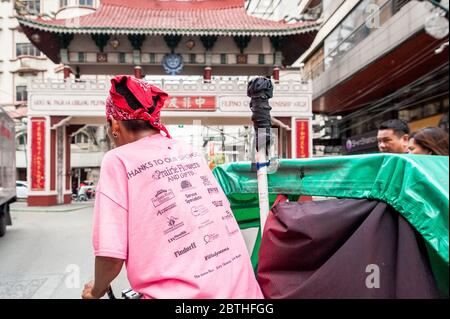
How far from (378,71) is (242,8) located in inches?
598

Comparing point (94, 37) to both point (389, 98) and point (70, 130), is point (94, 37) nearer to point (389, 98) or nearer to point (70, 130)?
point (70, 130)

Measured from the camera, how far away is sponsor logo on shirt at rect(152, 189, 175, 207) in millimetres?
1073

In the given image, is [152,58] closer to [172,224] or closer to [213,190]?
[213,190]

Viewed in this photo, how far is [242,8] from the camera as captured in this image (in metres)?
15.2

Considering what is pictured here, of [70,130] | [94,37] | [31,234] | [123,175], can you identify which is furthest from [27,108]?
[123,175]

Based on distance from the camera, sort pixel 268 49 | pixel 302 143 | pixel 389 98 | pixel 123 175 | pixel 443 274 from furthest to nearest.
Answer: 1. pixel 268 49
2. pixel 302 143
3. pixel 123 175
4. pixel 389 98
5. pixel 443 274

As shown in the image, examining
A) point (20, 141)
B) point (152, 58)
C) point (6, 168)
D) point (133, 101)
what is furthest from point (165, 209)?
point (20, 141)

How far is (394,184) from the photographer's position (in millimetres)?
940

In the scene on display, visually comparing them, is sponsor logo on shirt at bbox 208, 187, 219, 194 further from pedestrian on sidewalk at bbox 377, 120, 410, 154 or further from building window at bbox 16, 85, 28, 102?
building window at bbox 16, 85, 28, 102

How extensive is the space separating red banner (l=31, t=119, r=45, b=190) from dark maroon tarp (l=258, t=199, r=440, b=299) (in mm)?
12618

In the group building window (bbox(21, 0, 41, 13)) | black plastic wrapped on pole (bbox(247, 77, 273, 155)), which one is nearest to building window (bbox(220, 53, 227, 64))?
building window (bbox(21, 0, 41, 13))

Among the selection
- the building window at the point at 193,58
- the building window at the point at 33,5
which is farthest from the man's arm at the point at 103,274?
the building window at the point at 193,58

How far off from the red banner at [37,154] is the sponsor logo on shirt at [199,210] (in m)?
12.6

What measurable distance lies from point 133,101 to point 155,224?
1.20 feet
